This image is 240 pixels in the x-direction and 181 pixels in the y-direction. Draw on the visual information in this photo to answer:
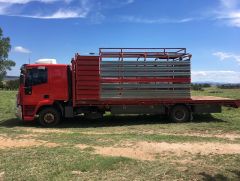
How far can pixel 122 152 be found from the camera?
34.7 ft

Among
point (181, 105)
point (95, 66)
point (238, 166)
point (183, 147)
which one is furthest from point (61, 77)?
point (238, 166)

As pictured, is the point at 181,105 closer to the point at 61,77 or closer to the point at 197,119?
the point at 197,119

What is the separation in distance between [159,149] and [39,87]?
7.37m

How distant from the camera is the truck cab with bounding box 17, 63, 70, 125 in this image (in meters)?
16.7

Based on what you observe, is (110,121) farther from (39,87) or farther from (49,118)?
(39,87)

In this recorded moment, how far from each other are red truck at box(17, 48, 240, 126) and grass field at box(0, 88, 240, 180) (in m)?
0.72

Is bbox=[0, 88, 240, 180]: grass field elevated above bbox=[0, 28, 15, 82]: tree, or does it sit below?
below

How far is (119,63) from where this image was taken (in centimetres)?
1691

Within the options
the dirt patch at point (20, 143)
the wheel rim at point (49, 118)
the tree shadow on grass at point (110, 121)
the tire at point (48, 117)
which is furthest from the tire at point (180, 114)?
the dirt patch at point (20, 143)

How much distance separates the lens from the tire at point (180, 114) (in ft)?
57.9

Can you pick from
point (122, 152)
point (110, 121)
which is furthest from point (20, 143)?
point (110, 121)

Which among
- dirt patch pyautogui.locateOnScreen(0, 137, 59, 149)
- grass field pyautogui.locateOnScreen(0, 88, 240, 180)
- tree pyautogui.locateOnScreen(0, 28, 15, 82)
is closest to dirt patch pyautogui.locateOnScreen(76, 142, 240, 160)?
grass field pyautogui.locateOnScreen(0, 88, 240, 180)

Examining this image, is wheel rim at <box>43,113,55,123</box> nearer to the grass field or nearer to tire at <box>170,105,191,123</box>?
the grass field

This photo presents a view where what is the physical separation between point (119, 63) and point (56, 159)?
26.6 feet
